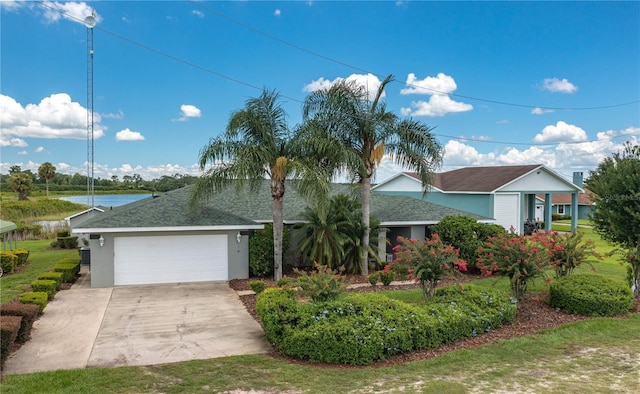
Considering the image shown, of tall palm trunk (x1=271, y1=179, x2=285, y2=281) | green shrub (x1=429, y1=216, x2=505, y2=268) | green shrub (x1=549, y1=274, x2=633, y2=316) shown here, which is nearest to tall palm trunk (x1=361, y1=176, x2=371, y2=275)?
tall palm trunk (x1=271, y1=179, x2=285, y2=281)

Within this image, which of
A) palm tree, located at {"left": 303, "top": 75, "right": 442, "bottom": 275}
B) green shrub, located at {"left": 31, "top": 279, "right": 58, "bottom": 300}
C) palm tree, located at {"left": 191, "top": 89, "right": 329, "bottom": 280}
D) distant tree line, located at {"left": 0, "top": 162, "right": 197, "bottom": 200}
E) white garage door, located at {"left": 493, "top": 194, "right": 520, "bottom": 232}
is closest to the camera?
green shrub, located at {"left": 31, "top": 279, "right": 58, "bottom": 300}

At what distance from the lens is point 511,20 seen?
61.0ft

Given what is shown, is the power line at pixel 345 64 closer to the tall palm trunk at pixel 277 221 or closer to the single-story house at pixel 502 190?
the single-story house at pixel 502 190

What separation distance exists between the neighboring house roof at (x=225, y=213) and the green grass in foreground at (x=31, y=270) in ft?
8.47

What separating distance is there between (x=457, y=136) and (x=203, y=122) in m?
13.7

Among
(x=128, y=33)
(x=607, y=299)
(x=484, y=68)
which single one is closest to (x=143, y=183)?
(x=128, y=33)

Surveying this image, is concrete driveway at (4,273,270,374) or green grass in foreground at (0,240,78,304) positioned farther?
green grass in foreground at (0,240,78,304)

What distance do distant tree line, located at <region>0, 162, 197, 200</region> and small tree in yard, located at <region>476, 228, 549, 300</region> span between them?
74.4 feet

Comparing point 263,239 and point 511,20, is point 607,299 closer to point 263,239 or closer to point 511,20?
point 263,239

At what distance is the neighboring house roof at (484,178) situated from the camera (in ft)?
81.0

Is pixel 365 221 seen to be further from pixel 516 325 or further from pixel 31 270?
pixel 31 270

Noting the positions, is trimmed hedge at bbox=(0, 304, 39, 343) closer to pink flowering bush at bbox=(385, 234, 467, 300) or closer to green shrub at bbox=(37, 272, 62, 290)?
green shrub at bbox=(37, 272, 62, 290)

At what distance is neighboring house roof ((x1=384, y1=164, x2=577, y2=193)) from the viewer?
24.7 meters

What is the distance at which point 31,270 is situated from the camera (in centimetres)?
1576
